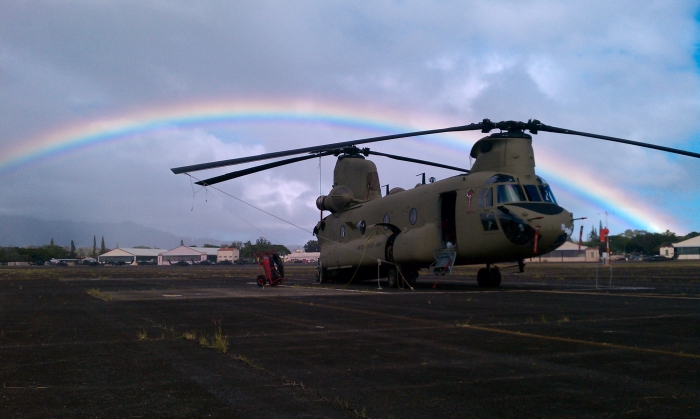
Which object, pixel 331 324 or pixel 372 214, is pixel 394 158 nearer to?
pixel 372 214

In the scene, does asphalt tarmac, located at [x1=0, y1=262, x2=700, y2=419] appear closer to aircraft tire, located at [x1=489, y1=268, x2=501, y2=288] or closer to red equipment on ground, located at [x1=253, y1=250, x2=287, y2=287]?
aircraft tire, located at [x1=489, y1=268, x2=501, y2=288]

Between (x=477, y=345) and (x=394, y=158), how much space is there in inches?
887

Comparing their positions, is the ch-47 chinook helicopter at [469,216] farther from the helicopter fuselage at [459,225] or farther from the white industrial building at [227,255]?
the white industrial building at [227,255]

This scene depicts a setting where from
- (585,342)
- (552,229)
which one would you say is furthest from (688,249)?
(585,342)

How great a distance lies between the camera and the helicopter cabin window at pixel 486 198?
19828 millimetres

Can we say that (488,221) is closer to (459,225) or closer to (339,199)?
(459,225)

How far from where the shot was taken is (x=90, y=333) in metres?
9.68

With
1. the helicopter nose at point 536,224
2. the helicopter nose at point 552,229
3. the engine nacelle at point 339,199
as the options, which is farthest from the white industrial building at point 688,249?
the helicopter nose at point 536,224

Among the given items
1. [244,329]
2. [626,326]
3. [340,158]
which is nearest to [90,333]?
[244,329]

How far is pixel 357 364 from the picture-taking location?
6.73 meters

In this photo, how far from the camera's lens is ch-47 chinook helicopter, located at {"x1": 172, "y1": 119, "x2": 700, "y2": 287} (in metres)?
19.2

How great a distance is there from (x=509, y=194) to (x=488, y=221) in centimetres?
117

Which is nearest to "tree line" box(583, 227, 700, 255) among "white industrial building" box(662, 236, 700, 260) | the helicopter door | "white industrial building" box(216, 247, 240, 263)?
"white industrial building" box(662, 236, 700, 260)

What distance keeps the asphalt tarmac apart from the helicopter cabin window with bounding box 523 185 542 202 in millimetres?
7335
